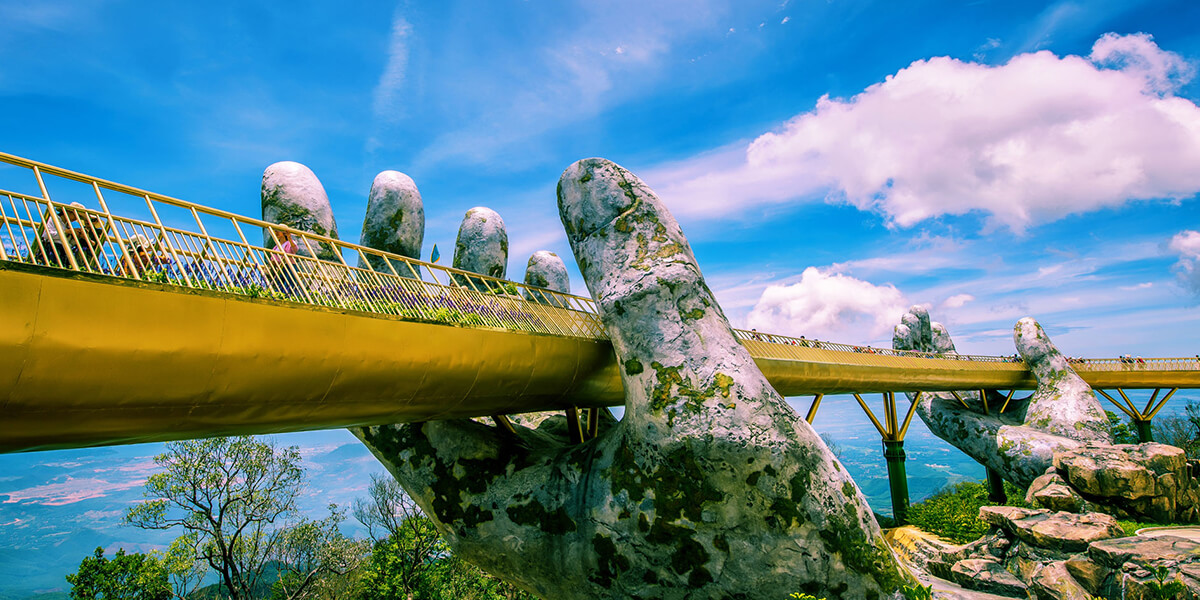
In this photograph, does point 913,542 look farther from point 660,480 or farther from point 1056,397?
point 660,480

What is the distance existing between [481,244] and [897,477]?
20.7 metres

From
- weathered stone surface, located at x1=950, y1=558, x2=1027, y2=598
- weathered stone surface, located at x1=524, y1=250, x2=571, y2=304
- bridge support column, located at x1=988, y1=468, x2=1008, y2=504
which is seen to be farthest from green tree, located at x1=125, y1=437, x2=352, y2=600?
bridge support column, located at x1=988, y1=468, x2=1008, y2=504

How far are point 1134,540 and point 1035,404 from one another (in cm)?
1817

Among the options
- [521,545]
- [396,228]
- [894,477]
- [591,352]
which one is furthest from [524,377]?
[894,477]

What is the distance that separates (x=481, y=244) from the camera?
1334 centimetres

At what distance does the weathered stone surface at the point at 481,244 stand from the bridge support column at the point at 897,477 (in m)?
19.3

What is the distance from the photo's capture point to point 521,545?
30.3 ft

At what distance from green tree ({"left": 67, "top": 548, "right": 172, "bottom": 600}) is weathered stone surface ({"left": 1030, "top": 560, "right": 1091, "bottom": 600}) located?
31088 millimetres

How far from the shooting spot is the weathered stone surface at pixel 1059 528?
31.7 ft

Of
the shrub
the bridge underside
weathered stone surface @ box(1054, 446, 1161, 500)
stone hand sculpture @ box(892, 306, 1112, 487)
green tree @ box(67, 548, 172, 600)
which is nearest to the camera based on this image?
the bridge underside

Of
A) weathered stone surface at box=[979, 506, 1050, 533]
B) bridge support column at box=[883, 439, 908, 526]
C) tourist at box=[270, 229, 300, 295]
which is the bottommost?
bridge support column at box=[883, 439, 908, 526]

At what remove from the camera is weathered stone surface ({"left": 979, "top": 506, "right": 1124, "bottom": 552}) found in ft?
31.7

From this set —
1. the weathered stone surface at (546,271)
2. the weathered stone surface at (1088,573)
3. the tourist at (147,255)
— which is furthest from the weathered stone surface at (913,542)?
the tourist at (147,255)

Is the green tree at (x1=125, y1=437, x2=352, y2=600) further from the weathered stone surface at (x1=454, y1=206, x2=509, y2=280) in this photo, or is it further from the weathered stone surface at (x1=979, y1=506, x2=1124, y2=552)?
the weathered stone surface at (x1=979, y1=506, x2=1124, y2=552)
